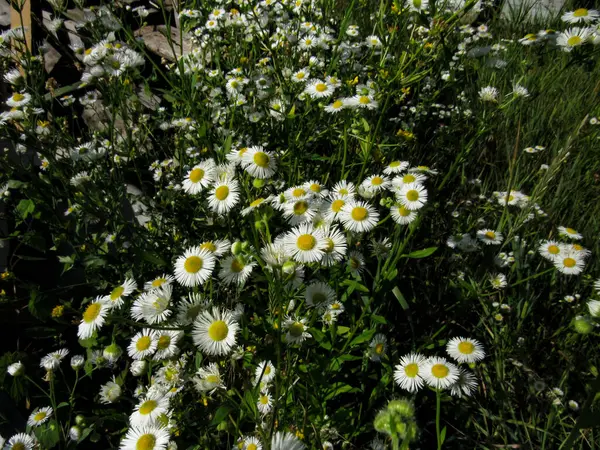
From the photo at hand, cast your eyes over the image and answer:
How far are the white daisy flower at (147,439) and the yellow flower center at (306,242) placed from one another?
2.00 ft

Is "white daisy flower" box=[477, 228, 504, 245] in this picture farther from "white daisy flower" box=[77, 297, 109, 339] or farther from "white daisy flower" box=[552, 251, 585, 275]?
"white daisy flower" box=[77, 297, 109, 339]

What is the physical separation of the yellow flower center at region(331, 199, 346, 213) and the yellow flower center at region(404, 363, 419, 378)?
517 mm

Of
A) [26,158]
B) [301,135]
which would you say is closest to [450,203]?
[301,135]

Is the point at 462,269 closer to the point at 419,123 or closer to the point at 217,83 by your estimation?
the point at 419,123

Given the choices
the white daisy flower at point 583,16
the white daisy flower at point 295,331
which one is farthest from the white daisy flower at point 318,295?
the white daisy flower at point 583,16

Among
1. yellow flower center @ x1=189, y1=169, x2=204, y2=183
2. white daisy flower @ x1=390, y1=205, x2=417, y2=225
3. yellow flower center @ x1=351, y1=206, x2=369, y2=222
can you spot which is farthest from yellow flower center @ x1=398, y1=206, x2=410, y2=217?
yellow flower center @ x1=189, y1=169, x2=204, y2=183

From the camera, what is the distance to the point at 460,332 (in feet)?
6.11

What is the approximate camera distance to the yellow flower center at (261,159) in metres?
1.38

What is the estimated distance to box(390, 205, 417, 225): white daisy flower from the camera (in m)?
1.32

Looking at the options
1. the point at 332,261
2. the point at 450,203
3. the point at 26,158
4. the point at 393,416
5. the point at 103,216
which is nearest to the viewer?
the point at 393,416

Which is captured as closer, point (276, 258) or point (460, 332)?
point (276, 258)

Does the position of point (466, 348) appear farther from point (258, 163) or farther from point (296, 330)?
point (258, 163)

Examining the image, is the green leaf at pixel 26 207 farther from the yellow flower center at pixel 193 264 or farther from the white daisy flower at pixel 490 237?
the white daisy flower at pixel 490 237

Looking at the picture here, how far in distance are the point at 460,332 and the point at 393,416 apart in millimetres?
1207
